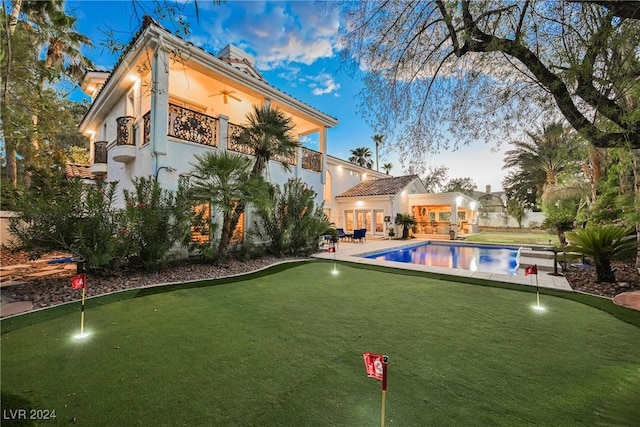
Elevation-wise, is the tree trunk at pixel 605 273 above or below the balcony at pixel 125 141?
below

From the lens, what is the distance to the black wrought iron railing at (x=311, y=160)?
14477 mm

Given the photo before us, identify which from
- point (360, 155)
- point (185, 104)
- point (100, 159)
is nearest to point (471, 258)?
point (185, 104)

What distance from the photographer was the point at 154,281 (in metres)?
7.06

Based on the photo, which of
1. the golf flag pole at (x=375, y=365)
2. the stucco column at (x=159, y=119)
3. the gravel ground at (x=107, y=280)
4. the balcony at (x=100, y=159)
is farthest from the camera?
the balcony at (x=100, y=159)

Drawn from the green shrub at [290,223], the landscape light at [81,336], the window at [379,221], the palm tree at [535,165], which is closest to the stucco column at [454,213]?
the palm tree at [535,165]

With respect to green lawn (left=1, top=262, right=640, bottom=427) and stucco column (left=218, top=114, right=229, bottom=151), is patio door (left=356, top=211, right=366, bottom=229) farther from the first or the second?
green lawn (left=1, top=262, right=640, bottom=427)

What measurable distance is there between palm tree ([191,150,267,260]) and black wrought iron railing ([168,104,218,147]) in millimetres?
1685

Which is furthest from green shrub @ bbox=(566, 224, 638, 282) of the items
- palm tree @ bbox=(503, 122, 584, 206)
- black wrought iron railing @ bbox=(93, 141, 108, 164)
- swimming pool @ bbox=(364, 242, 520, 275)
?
black wrought iron railing @ bbox=(93, 141, 108, 164)

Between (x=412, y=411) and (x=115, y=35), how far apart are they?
5419mm

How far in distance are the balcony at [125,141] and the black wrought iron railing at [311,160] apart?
25.1 ft

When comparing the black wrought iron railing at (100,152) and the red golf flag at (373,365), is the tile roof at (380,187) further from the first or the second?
the red golf flag at (373,365)

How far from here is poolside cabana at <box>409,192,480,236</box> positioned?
2247 centimetres

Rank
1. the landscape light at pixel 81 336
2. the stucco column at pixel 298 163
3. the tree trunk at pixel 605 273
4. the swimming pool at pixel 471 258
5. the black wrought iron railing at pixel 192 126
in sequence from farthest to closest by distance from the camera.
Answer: the stucco column at pixel 298 163 < the swimming pool at pixel 471 258 < the black wrought iron railing at pixel 192 126 < the tree trunk at pixel 605 273 < the landscape light at pixel 81 336

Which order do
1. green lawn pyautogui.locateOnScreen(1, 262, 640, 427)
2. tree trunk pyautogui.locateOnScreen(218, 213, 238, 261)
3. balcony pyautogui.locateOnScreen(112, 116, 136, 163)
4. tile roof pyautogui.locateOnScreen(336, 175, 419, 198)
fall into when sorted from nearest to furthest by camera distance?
green lawn pyautogui.locateOnScreen(1, 262, 640, 427), tree trunk pyautogui.locateOnScreen(218, 213, 238, 261), balcony pyautogui.locateOnScreen(112, 116, 136, 163), tile roof pyautogui.locateOnScreen(336, 175, 419, 198)
